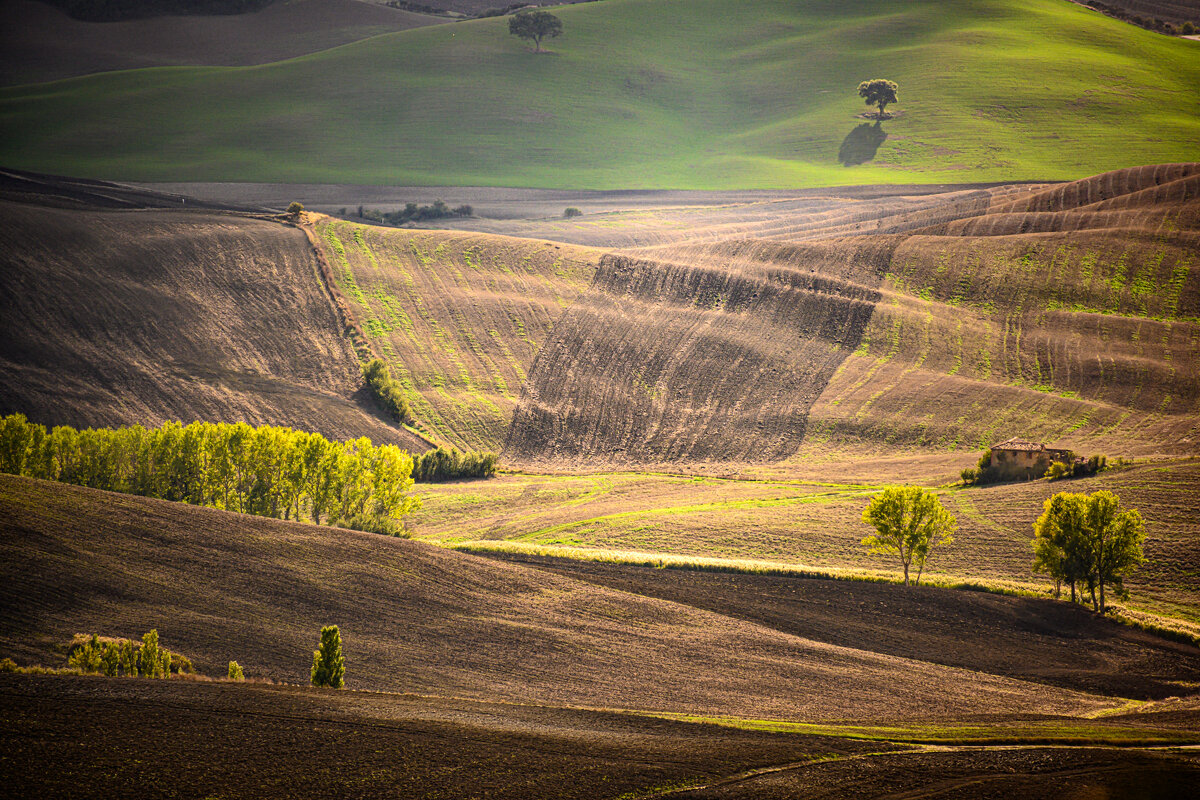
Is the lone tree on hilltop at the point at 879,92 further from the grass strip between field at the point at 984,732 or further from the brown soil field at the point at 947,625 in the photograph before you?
the grass strip between field at the point at 984,732

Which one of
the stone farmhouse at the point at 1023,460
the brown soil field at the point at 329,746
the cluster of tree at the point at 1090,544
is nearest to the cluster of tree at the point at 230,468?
the brown soil field at the point at 329,746

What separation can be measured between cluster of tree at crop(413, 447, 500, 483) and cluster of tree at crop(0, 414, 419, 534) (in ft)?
34.2

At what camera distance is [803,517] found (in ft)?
193

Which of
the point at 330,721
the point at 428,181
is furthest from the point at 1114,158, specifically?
the point at 330,721

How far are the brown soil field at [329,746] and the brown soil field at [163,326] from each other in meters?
44.3

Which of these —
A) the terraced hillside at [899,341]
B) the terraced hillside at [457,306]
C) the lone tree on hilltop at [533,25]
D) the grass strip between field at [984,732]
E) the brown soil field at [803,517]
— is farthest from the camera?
the lone tree on hilltop at [533,25]

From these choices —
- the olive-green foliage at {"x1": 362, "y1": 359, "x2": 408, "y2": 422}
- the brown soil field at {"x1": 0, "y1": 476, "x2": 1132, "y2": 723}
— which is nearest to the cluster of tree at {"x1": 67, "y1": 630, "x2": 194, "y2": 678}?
the brown soil field at {"x1": 0, "y1": 476, "x2": 1132, "y2": 723}

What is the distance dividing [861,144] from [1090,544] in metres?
129

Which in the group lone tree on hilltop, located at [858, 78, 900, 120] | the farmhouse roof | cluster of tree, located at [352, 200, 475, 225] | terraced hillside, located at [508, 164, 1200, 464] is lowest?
the farmhouse roof

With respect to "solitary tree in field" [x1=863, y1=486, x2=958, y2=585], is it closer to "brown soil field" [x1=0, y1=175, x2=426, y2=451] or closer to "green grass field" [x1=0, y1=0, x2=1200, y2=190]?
"brown soil field" [x1=0, y1=175, x2=426, y2=451]

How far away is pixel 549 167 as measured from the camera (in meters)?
162

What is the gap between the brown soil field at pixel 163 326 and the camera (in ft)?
224

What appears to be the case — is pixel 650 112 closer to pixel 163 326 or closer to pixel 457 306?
pixel 457 306

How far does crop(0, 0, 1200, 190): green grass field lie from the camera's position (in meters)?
150
